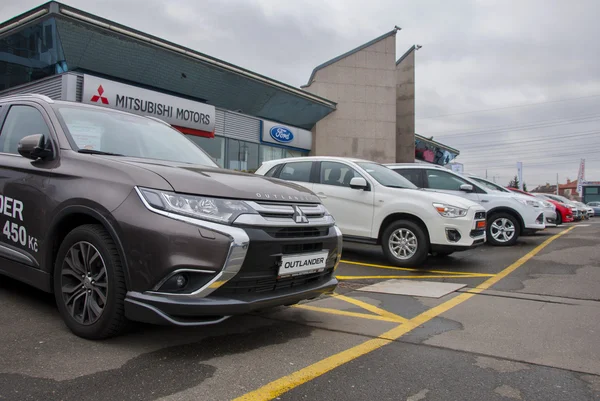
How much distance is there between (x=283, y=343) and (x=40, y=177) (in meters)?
2.37

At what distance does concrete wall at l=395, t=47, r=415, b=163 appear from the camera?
32.1 m

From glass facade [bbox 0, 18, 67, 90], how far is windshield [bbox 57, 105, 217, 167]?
39.1 ft

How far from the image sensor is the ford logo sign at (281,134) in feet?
78.0

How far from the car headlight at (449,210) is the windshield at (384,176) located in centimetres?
79

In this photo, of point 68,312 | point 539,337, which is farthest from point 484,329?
point 68,312

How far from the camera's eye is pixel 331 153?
1094 inches

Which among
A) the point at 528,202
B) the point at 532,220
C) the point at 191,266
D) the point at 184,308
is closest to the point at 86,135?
the point at 191,266

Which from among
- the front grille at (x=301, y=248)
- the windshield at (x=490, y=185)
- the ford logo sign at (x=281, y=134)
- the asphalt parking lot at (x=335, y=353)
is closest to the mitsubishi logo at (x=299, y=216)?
the front grille at (x=301, y=248)

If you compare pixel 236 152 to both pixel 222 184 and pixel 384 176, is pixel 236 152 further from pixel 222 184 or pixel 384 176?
pixel 222 184

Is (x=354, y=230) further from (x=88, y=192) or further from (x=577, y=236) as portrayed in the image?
(x=577, y=236)

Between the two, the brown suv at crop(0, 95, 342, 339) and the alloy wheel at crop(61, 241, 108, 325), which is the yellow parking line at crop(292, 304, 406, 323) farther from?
the alloy wheel at crop(61, 241, 108, 325)

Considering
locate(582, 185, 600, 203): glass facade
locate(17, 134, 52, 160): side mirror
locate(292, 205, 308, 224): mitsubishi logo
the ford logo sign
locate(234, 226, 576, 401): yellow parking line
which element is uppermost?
the ford logo sign

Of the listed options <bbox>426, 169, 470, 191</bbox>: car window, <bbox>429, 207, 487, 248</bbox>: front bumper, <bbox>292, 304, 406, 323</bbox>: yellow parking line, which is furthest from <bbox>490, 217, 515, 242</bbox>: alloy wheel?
<bbox>292, 304, 406, 323</bbox>: yellow parking line

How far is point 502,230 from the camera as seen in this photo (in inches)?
412
